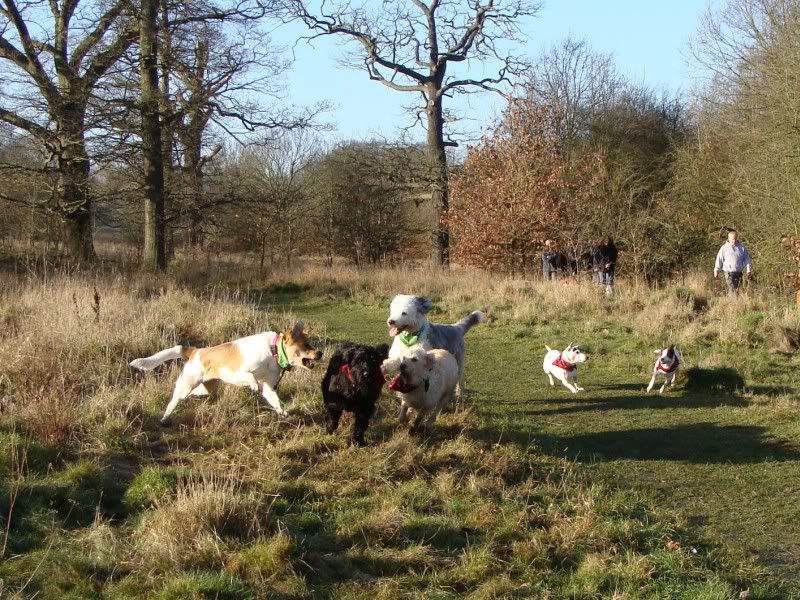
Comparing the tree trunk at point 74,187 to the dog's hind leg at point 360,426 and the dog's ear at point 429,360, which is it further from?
the dog's hind leg at point 360,426

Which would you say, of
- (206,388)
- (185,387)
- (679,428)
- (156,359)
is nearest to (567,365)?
(679,428)

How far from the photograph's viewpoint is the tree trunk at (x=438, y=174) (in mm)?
26375

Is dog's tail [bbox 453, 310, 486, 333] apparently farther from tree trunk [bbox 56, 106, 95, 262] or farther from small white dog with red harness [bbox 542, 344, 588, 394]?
tree trunk [bbox 56, 106, 95, 262]

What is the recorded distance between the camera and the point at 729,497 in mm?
5738

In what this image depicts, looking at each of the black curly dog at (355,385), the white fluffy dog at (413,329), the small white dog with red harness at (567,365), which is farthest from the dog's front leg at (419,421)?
the small white dog with red harness at (567,365)

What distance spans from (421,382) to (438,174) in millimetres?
20510

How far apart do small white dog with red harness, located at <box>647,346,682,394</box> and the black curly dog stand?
3840mm

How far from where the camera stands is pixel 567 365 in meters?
8.82

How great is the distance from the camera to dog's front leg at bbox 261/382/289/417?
646cm

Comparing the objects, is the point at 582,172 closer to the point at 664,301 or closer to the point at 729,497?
the point at 664,301

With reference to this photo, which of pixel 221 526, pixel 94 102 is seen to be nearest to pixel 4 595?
pixel 221 526

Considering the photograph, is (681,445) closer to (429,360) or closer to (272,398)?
(429,360)

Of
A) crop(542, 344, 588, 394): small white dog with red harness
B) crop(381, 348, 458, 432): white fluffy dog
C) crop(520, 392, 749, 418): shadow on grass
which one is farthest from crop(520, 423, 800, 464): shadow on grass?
crop(542, 344, 588, 394): small white dog with red harness

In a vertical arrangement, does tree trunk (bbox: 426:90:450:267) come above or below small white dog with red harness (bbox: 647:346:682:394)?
above
